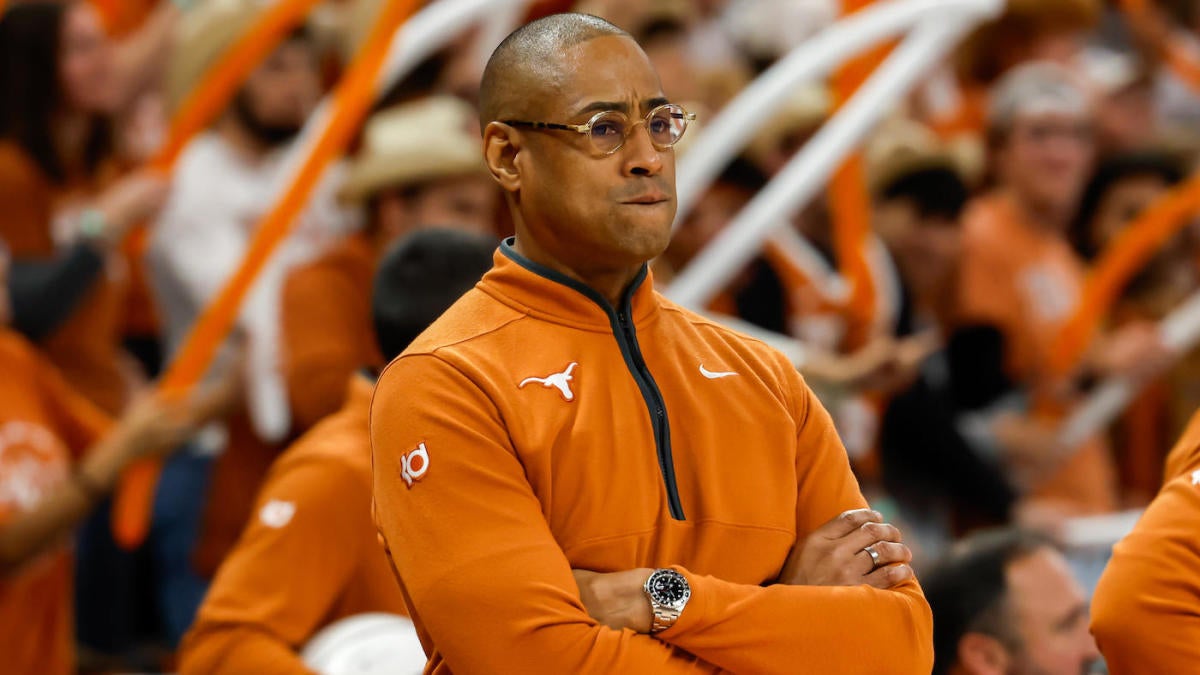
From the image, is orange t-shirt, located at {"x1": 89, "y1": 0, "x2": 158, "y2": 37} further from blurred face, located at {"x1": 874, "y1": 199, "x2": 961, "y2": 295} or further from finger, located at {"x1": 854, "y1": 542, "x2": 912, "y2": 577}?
finger, located at {"x1": 854, "y1": 542, "x2": 912, "y2": 577}

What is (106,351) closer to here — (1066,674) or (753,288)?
(753,288)

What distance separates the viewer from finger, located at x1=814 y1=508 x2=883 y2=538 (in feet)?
8.59

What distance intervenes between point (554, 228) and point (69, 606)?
2628 mm

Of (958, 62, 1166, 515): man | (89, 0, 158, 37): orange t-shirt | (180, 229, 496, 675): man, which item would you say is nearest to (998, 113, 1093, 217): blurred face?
(958, 62, 1166, 515): man

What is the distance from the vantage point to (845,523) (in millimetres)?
2627

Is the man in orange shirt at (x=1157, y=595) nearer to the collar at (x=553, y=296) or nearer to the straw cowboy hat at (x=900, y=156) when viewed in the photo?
the collar at (x=553, y=296)

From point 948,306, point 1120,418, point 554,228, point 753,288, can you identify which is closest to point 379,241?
point 753,288

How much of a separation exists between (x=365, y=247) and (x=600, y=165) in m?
2.54

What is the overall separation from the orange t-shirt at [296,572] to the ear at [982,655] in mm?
1058

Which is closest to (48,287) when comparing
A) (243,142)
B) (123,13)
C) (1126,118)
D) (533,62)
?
(243,142)

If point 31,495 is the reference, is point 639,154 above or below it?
above

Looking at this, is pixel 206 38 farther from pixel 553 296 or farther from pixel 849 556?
pixel 849 556

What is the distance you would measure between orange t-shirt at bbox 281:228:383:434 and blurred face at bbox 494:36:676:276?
2.08 metres

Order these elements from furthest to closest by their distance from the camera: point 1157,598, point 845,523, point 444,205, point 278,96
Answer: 1. point 278,96
2. point 444,205
3. point 1157,598
4. point 845,523
